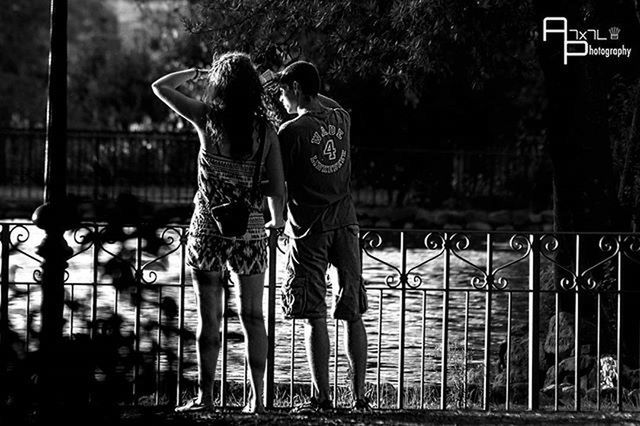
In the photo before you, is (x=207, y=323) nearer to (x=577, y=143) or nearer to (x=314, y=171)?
(x=314, y=171)

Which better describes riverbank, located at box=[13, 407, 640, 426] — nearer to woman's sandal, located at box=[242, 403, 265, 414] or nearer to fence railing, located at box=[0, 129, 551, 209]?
woman's sandal, located at box=[242, 403, 265, 414]

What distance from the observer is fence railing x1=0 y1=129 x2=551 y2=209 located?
28.3 meters

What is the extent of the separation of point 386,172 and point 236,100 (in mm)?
21954

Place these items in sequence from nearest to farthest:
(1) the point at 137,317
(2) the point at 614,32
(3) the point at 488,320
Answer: (1) the point at 137,317 < (3) the point at 488,320 < (2) the point at 614,32

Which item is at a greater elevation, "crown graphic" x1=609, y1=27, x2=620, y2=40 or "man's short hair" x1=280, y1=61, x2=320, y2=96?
"crown graphic" x1=609, y1=27, x2=620, y2=40

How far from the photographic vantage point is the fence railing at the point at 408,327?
5559mm

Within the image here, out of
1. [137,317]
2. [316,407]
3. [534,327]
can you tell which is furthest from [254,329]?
[534,327]

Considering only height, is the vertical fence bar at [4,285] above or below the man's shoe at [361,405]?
above

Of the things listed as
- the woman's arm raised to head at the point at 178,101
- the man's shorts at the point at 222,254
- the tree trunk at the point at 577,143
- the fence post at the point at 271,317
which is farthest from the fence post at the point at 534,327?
the tree trunk at the point at 577,143

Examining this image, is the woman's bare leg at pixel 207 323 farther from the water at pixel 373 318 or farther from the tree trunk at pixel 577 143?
the tree trunk at pixel 577 143

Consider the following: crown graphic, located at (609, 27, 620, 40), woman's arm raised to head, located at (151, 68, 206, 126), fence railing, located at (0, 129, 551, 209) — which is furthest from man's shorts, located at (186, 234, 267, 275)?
fence railing, located at (0, 129, 551, 209)

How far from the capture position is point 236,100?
685 centimetres

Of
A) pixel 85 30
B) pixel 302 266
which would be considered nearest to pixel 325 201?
pixel 302 266

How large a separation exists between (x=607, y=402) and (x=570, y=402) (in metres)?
0.24
